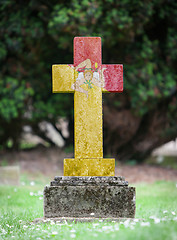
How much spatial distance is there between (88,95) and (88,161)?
34.9 inches

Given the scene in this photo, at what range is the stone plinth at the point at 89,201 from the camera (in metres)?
3.84

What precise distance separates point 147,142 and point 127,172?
5.75 feet

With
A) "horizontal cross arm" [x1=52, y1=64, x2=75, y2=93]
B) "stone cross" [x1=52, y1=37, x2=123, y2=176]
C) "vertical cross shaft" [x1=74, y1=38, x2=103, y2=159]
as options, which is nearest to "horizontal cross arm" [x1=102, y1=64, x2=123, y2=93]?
"stone cross" [x1=52, y1=37, x2=123, y2=176]

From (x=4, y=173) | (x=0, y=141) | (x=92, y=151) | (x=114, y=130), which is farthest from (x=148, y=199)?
(x=0, y=141)

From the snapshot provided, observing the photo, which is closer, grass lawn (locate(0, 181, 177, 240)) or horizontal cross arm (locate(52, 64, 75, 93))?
grass lawn (locate(0, 181, 177, 240))

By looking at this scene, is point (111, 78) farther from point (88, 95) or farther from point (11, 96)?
point (11, 96)

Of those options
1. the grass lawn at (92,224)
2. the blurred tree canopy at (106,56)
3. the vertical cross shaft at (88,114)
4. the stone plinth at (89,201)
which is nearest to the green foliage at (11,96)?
the blurred tree canopy at (106,56)

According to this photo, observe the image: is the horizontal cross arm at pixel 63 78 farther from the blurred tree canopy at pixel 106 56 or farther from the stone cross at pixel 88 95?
the blurred tree canopy at pixel 106 56

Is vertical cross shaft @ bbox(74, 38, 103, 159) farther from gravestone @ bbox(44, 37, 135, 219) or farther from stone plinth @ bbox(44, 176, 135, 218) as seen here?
stone plinth @ bbox(44, 176, 135, 218)

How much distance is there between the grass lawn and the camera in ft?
8.95

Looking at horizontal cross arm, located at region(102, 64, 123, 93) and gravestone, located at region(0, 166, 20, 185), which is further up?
horizontal cross arm, located at region(102, 64, 123, 93)

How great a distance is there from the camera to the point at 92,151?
13.7 ft

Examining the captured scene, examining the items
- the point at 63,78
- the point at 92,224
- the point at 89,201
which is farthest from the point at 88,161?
the point at 63,78

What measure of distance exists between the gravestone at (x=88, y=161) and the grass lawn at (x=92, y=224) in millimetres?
269
